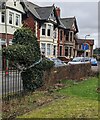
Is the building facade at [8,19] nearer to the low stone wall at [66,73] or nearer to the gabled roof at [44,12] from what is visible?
the gabled roof at [44,12]

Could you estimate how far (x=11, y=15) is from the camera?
90.8 feet

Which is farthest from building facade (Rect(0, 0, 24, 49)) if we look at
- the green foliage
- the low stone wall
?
the green foliage

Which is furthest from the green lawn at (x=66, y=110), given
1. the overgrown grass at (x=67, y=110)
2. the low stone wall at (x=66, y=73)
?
the low stone wall at (x=66, y=73)

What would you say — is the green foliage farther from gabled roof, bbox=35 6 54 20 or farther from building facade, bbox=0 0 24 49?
gabled roof, bbox=35 6 54 20

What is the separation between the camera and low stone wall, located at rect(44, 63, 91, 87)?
11.2 metres

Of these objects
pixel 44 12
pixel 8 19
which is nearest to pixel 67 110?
pixel 8 19

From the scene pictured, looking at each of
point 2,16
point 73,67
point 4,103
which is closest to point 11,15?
point 2,16

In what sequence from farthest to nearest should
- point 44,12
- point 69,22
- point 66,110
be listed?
point 69,22 → point 44,12 → point 66,110

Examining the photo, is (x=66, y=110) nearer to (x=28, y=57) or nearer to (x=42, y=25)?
(x=28, y=57)

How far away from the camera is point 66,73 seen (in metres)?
14.3

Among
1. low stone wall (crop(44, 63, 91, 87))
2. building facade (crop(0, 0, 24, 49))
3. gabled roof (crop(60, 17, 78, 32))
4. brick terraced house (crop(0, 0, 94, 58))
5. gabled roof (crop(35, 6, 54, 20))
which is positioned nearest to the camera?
low stone wall (crop(44, 63, 91, 87))

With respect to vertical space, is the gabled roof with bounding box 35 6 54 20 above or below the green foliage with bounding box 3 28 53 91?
above

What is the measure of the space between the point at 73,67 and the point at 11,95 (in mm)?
7847

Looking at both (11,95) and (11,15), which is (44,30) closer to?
(11,15)
